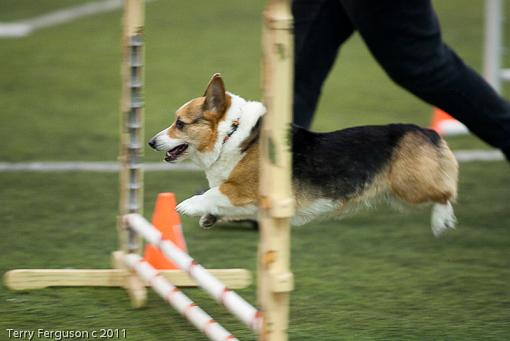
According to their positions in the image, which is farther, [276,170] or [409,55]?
[409,55]

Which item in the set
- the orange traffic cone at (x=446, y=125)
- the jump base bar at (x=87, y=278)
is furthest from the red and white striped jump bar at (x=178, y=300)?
the orange traffic cone at (x=446, y=125)

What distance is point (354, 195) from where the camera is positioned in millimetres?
3609

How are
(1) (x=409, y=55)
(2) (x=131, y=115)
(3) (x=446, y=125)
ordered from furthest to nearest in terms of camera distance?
(3) (x=446, y=125), (1) (x=409, y=55), (2) (x=131, y=115)

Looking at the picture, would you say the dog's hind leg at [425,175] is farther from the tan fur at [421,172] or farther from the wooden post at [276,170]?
the wooden post at [276,170]

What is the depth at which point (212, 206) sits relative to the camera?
357cm

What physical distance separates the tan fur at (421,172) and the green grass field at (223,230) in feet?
1.04

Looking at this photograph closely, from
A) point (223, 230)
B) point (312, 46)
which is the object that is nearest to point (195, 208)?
point (223, 230)

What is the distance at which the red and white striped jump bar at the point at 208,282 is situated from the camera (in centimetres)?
312

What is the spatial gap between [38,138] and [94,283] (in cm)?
276

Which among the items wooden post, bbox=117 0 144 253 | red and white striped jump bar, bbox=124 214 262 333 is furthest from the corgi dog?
wooden post, bbox=117 0 144 253

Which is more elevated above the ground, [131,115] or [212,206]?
[131,115]

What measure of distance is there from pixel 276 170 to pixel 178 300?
87 cm

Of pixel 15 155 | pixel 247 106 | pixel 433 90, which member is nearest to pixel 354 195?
pixel 247 106

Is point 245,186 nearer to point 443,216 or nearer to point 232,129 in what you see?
point 232,129
